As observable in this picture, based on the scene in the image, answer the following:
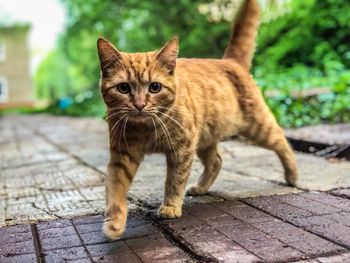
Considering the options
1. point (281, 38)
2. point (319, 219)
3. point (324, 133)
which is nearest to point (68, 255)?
point (319, 219)

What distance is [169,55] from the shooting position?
2920 millimetres

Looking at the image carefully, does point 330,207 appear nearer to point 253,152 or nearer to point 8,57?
point 253,152

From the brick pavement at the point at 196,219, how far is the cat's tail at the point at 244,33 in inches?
35.6

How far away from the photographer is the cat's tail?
3.83 meters

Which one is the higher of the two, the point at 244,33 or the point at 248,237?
the point at 244,33

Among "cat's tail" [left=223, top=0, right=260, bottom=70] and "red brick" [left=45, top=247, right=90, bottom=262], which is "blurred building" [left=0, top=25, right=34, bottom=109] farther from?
"red brick" [left=45, top=247, right=90, bottom=262]

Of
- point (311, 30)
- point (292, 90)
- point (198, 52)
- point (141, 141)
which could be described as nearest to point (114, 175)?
point (141, 141)

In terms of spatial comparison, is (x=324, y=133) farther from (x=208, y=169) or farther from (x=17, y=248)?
(x=17, y=248)

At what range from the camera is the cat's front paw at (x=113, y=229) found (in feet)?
7.82

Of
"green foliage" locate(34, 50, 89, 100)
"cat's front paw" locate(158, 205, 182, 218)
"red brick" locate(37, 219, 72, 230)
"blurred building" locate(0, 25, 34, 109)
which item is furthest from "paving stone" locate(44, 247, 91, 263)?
"green foliage" locate(34, 50, 89, 100)

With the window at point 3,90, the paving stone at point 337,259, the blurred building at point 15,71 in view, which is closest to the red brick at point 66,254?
the paving stone at point 337,259

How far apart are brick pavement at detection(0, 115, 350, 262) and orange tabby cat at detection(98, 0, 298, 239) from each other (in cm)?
15

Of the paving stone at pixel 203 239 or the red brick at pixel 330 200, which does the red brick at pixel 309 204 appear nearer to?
the red brick at pixel 330 200

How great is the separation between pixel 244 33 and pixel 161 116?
129 cm
